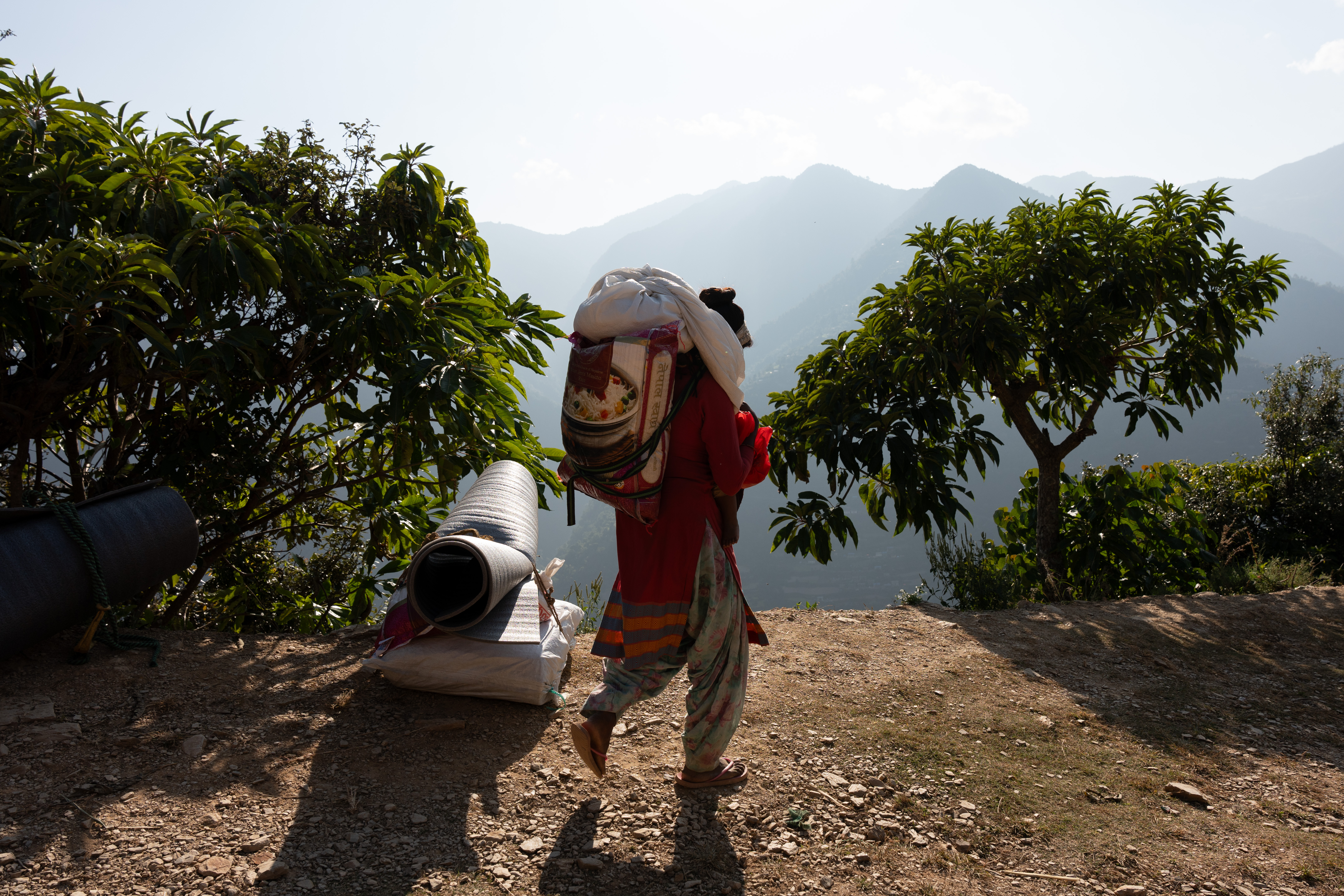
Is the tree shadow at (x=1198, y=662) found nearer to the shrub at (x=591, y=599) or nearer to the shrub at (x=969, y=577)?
the shrub at (x=969, y=577)

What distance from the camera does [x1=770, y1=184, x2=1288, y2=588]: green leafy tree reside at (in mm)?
4891

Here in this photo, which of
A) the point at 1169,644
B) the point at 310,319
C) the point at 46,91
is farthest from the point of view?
the point at 1169,644

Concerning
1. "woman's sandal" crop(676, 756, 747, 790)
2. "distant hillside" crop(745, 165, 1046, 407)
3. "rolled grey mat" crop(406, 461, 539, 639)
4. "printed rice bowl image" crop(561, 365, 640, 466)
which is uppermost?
"distant hillside" crop(745, 165, 1046, 407)

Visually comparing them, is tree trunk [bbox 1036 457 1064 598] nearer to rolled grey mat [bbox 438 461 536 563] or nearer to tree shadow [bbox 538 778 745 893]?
rolled grey mat [bbox 438 461 536 563]

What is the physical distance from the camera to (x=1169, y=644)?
427cm

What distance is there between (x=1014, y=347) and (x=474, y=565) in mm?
3694

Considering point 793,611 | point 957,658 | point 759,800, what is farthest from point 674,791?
point 793,611

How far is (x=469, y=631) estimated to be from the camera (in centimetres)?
288

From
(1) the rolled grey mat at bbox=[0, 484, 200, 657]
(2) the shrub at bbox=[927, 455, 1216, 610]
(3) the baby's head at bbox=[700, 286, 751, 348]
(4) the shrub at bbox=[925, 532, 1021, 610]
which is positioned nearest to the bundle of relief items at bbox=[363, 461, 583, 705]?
(1) the rolled grey mat at bbox=[0, 484, 200, 657]

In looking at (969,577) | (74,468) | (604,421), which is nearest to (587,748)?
(604,421)

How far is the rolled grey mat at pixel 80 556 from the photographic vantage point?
252cm

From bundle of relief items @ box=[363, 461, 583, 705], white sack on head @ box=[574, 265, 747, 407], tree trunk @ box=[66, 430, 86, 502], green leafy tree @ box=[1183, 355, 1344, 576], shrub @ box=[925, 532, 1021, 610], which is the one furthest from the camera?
green leafy tree @ box=[1183, 355, 1344, 576]

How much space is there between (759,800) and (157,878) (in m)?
1.69

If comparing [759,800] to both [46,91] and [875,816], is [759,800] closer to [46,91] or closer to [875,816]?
[875,816]
